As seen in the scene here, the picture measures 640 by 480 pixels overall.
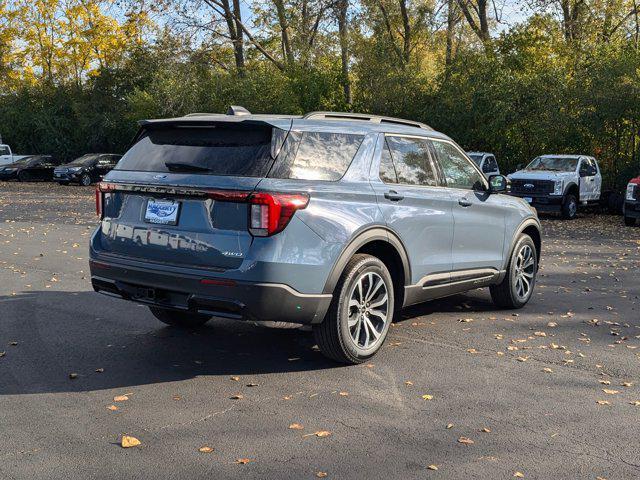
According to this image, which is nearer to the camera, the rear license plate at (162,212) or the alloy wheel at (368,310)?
the rear license plate at (162,212)

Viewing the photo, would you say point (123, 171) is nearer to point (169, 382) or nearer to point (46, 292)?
point (169, 382)

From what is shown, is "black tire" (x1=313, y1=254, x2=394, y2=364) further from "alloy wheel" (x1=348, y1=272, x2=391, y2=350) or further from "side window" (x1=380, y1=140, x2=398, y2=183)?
"side window" (x1=380, y1=140, x2=398, y2=183)

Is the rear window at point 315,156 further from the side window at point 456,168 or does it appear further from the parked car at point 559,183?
the parked car at point 559,183

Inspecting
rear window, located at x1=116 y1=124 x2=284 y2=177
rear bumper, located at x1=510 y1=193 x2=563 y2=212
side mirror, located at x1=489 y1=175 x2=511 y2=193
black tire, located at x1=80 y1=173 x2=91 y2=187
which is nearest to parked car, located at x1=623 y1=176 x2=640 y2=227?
rear bumper, located at x1=510 y1=193 x2=563 y2=212

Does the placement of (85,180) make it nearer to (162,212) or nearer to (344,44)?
(344,44)

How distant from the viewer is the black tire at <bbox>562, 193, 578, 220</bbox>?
22.1 m

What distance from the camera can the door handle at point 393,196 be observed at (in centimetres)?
605

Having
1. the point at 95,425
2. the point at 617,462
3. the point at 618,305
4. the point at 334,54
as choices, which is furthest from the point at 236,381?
the point at 334,54

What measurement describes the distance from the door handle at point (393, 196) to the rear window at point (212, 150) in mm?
1119

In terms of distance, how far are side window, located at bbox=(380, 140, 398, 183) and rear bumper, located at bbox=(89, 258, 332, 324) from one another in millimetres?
1252

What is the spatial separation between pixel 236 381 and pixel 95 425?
1.20 m

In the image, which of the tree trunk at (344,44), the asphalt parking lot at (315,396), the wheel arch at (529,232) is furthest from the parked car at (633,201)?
the tree trunk at (344,44)

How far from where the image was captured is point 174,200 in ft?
17.8

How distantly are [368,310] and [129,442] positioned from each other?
2.33 meters
